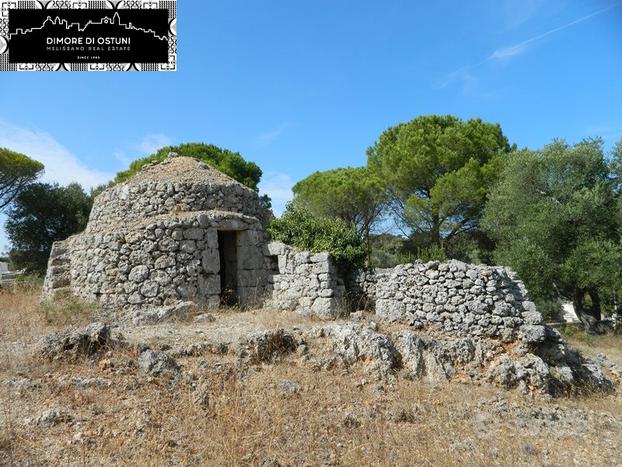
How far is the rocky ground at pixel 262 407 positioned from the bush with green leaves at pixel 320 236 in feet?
10.5

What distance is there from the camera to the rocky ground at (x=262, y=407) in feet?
14.6

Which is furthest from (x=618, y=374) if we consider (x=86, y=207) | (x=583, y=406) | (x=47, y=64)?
(x=86, y=207)

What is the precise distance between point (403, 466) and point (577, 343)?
11855mm

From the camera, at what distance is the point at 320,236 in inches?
464

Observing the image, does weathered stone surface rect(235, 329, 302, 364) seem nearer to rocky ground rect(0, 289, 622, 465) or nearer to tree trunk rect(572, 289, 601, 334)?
rocky ground rect(0, 289, 622, 465)

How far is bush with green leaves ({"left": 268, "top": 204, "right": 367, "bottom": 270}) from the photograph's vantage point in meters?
11.3

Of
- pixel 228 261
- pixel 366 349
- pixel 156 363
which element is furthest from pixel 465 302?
pixel 228 261

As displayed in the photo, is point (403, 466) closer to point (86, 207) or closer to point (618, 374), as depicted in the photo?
point (618, 374)

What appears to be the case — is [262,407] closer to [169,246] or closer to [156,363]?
[156,363]

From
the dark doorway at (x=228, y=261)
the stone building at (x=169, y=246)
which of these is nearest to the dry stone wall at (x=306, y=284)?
the stone building at (x=169, y=246)

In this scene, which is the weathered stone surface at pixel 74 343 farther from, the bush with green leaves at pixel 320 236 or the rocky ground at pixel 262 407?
the bush with green leaves at pixel 320 236

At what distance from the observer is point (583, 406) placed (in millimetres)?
7434

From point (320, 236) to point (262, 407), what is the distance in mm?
6824

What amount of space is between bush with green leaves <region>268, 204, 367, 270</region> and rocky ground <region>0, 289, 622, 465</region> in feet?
10.5
